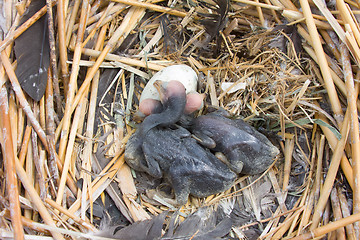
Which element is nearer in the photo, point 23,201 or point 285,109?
point 23,201

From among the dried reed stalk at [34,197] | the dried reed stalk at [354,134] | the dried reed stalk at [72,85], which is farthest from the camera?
the dried reed stalk at [72,85]

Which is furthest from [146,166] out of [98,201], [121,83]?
[121,83]

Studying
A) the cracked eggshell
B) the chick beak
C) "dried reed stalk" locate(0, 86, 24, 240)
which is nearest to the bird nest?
"dried reed stalk" locate(0, 86, 24, 240)

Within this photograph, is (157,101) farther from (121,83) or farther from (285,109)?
(285,109)

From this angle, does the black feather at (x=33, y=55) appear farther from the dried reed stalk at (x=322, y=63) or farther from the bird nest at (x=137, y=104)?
the dried reed stalk at (x=322, y=63)

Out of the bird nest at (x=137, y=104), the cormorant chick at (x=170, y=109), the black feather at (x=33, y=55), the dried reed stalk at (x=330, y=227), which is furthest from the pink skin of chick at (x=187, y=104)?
the dried reed stalk at (x=330, y=227)

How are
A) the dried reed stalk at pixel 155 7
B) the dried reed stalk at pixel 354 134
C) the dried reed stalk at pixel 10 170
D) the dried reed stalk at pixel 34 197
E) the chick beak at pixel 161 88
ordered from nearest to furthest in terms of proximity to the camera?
the dried reed stalk at pixel 10 170
the dried reed stalk at pixel 34 197
the dried reed stalk at pixel 354 134
the chick beak at pixel 161 88
the dried reed stalk at pixel 155 7

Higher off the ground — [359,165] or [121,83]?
[121,83]

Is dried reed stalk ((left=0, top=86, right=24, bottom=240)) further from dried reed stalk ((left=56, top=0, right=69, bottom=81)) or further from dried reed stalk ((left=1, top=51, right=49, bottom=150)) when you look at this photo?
dried reed stalk ((left=56, top=0, right=69, bottom=81))
